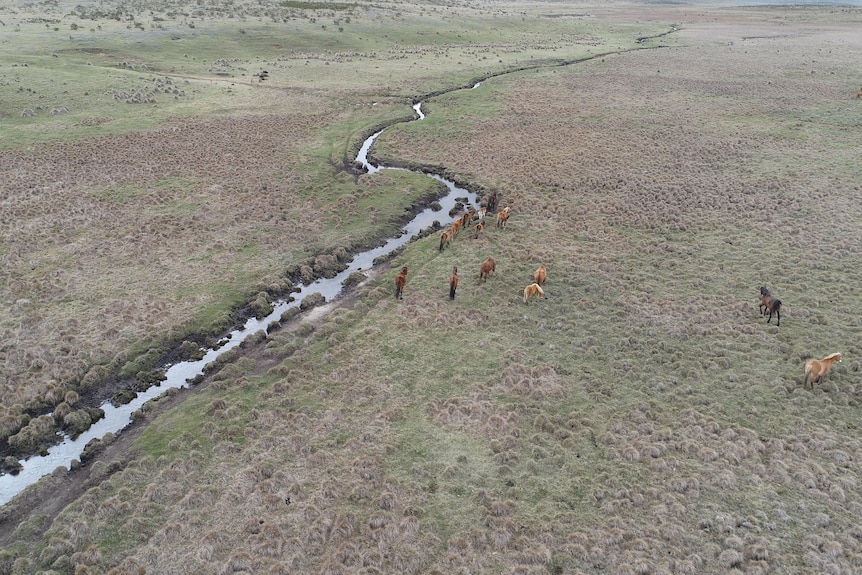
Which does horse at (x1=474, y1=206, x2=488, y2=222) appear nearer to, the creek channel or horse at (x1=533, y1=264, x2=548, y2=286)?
the creek channel

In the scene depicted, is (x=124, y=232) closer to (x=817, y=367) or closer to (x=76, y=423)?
(x=76, y=423)

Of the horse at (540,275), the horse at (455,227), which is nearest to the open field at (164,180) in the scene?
the horse at (455,227)

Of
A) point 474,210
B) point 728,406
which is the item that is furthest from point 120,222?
point 728,406

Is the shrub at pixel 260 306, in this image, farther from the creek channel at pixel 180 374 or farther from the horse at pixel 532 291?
the horse at pixel 532 291

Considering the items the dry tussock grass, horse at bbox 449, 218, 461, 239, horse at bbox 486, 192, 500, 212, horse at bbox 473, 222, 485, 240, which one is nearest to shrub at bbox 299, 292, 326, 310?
the dry tussock grass

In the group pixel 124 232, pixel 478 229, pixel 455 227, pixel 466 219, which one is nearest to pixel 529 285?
pixel 478 229
